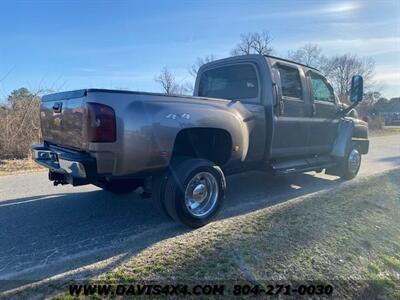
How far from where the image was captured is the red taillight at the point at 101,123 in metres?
3.47

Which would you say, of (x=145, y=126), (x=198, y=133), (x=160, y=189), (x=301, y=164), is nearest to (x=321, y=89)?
(x=301, y=164)

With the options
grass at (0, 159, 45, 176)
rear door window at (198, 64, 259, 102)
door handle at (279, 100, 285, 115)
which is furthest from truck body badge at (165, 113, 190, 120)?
grass at (0, 159, 45, 176)

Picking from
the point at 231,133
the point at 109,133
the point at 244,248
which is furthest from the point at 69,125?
the point at 244,248

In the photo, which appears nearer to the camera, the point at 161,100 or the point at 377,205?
the point at 161,100

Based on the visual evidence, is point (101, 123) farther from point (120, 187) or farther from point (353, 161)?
point (353, 161)

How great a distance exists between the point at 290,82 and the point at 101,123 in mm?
3668

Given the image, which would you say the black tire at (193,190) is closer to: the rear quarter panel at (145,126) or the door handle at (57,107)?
the rear quarter panel at (145,126)

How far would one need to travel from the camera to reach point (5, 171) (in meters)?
8.25

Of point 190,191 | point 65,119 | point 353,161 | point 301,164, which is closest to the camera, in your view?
point 65,119

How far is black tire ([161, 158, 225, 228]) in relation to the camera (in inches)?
160

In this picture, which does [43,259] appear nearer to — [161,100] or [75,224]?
[75,224]

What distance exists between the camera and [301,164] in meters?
6.11

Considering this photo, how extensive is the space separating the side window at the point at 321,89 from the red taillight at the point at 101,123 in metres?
4.27

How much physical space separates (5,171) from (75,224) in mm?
4934
